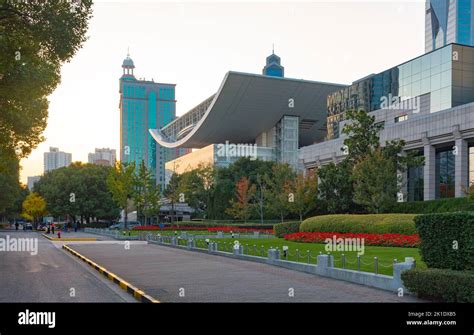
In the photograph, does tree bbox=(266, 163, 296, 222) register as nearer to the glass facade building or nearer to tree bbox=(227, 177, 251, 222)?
tree bbox=(227, 177, 251, 222)

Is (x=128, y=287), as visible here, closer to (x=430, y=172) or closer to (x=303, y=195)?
(x=303, y=195)

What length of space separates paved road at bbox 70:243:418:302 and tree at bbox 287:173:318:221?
23.9 meters

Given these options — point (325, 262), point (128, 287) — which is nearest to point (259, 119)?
point (325, 262)

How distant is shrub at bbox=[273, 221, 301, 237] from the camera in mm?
38156

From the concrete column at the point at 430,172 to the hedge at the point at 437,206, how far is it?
5.74 m

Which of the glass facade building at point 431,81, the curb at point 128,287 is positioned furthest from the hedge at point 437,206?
the curb at point 128,287

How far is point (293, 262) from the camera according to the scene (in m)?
18.6

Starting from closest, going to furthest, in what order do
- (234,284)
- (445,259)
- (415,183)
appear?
(445,259) < (234,284) < (415,183)

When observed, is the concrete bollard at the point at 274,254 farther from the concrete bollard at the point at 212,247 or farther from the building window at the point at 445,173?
the building window at the point at 445,173

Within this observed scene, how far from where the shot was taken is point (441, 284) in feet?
36.4

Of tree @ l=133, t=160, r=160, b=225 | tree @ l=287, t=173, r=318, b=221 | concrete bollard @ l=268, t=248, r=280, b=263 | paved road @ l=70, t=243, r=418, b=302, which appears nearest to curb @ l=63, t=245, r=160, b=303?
paved road @ l=70, t=243, r=418, b=302

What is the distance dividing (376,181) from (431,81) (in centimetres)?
1667

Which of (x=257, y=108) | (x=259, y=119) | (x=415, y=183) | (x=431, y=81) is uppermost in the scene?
(x=257, y=108)
